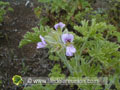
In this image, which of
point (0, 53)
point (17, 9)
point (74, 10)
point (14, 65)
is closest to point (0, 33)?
point (0, 53)

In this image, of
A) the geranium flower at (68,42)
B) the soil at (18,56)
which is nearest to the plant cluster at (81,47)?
the geranium flower at (68,42)

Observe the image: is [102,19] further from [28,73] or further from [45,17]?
[28,73]

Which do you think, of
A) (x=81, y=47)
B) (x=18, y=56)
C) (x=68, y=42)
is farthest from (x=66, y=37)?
(x=18, y=56)

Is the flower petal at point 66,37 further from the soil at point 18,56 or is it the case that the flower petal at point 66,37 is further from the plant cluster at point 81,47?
the soil at point 18,56

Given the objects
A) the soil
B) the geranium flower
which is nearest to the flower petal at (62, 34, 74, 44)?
the geranium flower

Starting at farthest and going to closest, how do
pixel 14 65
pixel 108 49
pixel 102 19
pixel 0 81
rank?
pixel 102 19
pixel 14 65
pixel 0 81
pixel 108 49

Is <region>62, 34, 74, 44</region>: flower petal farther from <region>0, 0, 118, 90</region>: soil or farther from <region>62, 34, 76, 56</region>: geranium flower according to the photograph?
<region>0, 0, 118, 90</region>: soil

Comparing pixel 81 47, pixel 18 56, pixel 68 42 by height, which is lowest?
pixel 18 56

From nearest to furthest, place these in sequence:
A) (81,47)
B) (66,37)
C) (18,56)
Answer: (66,37), (81,47), (18,56)

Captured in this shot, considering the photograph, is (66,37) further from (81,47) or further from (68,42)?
(81,47)

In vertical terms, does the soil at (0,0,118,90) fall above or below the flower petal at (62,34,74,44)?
below

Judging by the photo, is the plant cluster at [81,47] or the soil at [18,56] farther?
the soil at [18,56]
